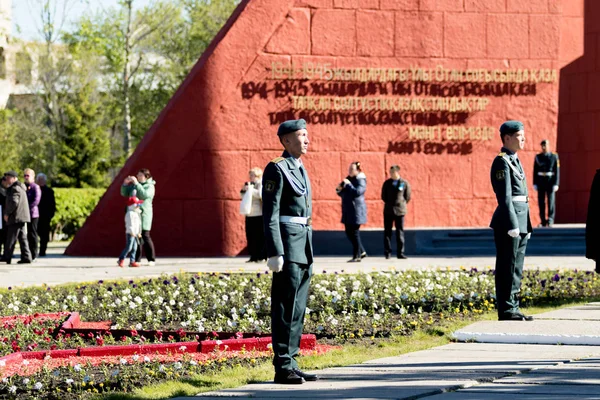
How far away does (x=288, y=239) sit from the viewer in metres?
8.03

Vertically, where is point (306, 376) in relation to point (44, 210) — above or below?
below

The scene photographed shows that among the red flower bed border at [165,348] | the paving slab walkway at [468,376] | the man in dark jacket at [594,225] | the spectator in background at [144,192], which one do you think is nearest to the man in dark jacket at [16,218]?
the spectator in background at [144,192]

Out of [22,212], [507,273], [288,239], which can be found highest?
[288,239]

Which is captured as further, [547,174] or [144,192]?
[547,174]

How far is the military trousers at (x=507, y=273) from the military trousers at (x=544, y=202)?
13.1 metres

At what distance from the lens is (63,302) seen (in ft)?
44.0

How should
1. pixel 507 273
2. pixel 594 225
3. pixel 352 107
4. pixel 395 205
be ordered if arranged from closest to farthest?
pixel 594 225 → pixel 507 273 → pixel 395 205 → pixel 352 107

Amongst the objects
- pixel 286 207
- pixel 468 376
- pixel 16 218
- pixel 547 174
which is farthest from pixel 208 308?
pixel 547 174

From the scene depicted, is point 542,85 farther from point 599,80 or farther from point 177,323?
point 177,323

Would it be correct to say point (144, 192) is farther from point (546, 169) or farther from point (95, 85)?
point (95, 85)

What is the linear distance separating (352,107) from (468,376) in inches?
646

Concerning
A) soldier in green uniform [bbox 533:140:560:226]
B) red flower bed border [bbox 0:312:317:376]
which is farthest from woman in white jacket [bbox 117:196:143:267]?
red flower bed border [bbox 0:312:317:376]

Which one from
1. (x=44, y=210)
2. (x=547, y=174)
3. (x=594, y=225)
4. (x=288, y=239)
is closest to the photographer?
(x=288, y=239)

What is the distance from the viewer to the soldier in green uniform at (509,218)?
11188mm
